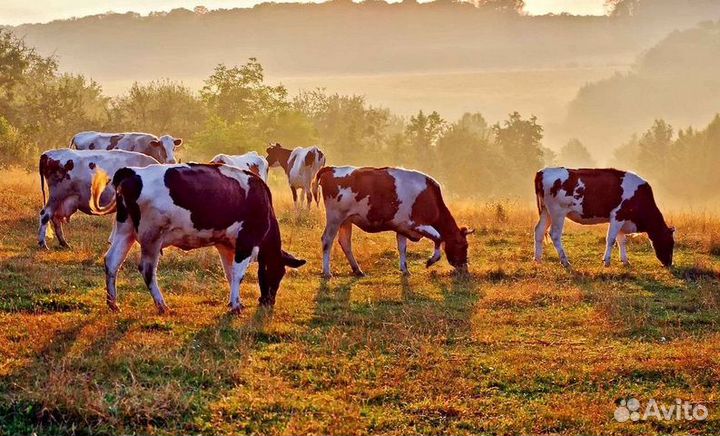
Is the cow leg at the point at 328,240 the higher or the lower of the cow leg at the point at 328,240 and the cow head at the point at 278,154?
the lower

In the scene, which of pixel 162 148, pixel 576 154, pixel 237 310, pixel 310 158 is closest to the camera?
pixel 237 310

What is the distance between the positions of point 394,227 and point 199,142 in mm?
36900

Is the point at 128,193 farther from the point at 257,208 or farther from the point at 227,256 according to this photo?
the point at 227,256

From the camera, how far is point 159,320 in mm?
9344

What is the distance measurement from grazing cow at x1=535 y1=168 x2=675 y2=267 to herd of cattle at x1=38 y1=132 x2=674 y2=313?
2 cm

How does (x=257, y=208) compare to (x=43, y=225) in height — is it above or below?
above

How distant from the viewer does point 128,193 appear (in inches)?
368

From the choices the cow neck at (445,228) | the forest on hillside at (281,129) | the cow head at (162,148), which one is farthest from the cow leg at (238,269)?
the forest on hillside at (281,129)

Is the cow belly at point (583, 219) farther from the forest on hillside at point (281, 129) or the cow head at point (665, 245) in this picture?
the forest on hillside at point (281, 129)

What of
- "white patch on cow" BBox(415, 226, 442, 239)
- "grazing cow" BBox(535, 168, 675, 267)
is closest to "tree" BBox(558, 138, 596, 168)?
"grazing cow" BBox(535, 168, 675, 267)

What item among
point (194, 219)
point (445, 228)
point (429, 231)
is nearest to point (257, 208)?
point (194, 219)

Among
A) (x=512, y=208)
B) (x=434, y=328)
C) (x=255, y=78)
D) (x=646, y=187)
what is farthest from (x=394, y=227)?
(x=255, y=78)

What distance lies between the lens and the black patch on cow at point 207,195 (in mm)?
9516

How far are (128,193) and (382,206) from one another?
5.81 metres
